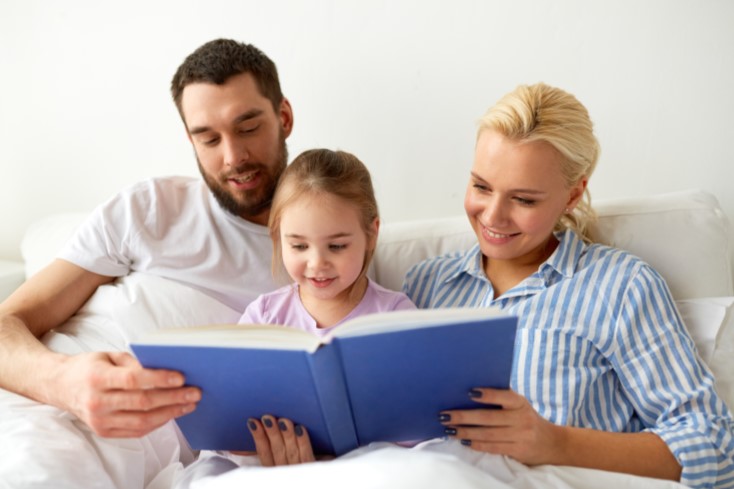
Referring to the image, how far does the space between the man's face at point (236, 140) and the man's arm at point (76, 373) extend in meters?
0.41

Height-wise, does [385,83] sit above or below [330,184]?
above

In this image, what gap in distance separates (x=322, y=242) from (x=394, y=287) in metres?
0.43

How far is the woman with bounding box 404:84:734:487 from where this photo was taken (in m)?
1.38

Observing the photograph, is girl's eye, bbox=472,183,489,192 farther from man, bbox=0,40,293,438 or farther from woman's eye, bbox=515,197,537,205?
man, bbox=0,40,293,438

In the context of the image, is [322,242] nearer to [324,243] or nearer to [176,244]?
[324,243]

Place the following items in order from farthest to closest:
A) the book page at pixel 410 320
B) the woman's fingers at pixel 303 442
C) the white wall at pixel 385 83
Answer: the white wall at pixel 385 83 → the woman's fingers at pixel 303 442 → the book page at pixel 410 320

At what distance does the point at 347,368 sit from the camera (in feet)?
3.82

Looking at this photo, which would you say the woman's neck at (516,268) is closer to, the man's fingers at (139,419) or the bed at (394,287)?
the bed at (394,287)

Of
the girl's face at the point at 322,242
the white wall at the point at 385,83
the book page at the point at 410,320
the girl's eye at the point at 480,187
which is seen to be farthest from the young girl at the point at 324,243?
the white wall at the point at 385,83

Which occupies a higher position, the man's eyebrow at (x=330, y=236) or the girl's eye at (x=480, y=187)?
the girl's eye at (x=480, y=187)

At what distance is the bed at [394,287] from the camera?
3.77ft

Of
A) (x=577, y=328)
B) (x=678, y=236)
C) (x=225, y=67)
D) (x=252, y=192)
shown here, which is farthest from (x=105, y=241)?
(x=678, y=236)

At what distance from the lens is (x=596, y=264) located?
1.61m

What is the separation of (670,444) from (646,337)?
→ 22 centimetres
